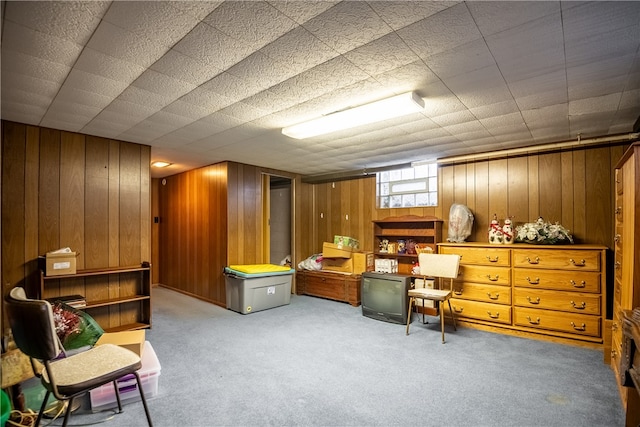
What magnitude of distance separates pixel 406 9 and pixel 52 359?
242cm

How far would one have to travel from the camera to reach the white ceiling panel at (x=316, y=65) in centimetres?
151

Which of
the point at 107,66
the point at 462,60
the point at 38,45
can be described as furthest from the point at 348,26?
the point at 38,45

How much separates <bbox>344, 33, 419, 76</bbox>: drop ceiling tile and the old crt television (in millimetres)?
2843

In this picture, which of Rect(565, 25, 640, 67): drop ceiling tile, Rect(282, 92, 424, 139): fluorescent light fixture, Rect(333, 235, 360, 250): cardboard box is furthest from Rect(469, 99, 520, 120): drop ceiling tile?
Rect(333, 235, 360, 250): cardboard box

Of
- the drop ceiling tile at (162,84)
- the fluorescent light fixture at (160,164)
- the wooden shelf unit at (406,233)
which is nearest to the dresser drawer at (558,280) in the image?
the wooden shelf unit at (406,233)

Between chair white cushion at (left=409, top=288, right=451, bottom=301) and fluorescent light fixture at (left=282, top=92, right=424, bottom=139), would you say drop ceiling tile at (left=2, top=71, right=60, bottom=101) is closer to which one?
fluorescent light fixture at (left=282, top=92, right=424, bottom=139)

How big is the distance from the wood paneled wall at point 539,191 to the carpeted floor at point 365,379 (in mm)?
1506

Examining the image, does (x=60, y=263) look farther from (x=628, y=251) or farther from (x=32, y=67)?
(x=628, y=251)

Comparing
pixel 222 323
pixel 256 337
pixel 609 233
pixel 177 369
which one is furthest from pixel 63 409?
pixel 609 233

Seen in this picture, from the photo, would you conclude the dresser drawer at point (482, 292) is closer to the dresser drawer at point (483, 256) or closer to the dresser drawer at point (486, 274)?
the dresser drawer at point (486, 274)

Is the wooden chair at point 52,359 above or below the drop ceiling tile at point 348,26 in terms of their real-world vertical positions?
below

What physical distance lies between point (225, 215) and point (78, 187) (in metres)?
1.89

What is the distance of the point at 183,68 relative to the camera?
6.70 feet

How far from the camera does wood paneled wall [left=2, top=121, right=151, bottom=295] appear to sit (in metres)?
3.17
